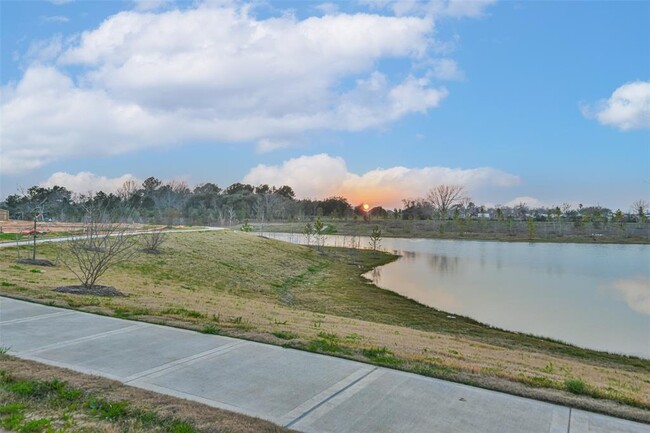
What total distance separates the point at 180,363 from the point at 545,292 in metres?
19.9

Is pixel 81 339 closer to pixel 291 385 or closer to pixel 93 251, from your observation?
pixel 291 385

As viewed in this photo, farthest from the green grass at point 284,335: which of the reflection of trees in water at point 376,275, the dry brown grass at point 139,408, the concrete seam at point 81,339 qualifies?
the reflection of trees in water at point 376,275

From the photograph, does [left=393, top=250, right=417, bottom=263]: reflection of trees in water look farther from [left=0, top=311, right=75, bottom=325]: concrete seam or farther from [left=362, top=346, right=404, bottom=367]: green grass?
[left=362, top=346, right=404, bottom=367]: green grass

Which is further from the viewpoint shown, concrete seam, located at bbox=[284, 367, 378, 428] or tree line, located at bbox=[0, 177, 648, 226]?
tree line, located at bbox=[0, 177, 648, 226]

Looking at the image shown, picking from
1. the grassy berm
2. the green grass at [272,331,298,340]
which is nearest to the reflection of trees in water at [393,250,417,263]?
the grassy berm

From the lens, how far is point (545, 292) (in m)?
21.0

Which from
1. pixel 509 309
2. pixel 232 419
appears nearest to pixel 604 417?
pixel 232 419

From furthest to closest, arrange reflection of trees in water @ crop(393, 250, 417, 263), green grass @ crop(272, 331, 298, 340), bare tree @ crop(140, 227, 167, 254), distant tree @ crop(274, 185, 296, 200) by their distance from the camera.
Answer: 1. distant tree @ crop(274, 185, 296, 200)
2. reflection of trees in water @ crop(393, 250, 417, 263)
3. bare tree @ crop(140, 227, 167, 254)
4. green grass @ crop(272, 331, 298, 340)

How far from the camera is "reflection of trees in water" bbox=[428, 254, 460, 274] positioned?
99.2 feet

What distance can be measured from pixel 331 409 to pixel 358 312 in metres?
12.6

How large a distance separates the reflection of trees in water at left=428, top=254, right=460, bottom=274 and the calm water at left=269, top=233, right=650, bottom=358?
62 millimetres

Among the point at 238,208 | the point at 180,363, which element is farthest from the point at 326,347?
the point at 238,208

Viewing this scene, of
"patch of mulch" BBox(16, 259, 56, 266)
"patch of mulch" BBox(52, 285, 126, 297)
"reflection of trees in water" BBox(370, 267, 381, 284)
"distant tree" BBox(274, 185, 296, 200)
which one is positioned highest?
"distant tree" BBox(274, 185, 296, 200)

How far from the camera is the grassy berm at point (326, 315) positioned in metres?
5.20
